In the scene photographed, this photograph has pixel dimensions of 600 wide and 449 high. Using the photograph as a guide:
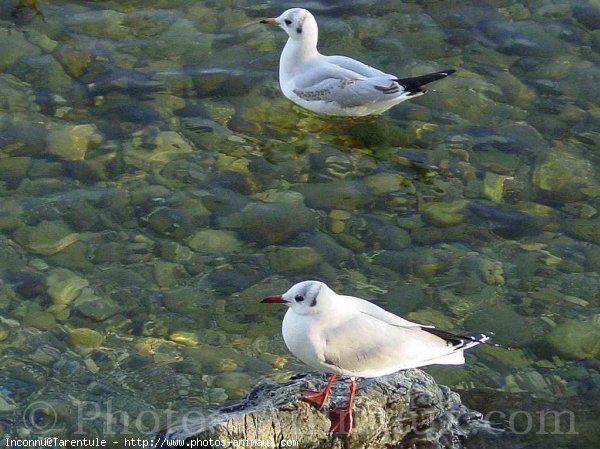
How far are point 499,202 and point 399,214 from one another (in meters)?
0.81

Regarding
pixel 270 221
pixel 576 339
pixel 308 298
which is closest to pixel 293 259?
pixel 270 221

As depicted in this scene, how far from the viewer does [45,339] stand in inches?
246

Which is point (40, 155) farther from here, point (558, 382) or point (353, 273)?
point (558, 382)

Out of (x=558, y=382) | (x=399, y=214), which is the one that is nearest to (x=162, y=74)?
(x=399, y=214)

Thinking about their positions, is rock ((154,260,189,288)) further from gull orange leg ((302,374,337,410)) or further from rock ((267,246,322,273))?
gull orange leg ((302,374,337,410))

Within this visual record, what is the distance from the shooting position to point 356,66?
28.3 ft

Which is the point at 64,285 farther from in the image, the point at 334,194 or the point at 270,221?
the point at 334,194

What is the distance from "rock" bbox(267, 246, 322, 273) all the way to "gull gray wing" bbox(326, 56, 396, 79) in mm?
2110

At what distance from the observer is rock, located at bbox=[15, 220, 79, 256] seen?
6953 mm

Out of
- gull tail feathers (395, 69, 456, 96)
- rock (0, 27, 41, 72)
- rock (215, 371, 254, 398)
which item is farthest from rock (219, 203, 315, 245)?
rock (0, 27, 41, 72)

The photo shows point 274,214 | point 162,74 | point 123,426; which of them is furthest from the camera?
point 162,74

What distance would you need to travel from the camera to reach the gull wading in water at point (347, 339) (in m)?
5.24

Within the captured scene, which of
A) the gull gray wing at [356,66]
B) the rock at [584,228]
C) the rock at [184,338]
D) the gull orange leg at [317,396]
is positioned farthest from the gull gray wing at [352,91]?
the gull orange leg at [317,396]

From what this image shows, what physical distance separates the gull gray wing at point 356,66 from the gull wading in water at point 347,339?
3.52 metres
